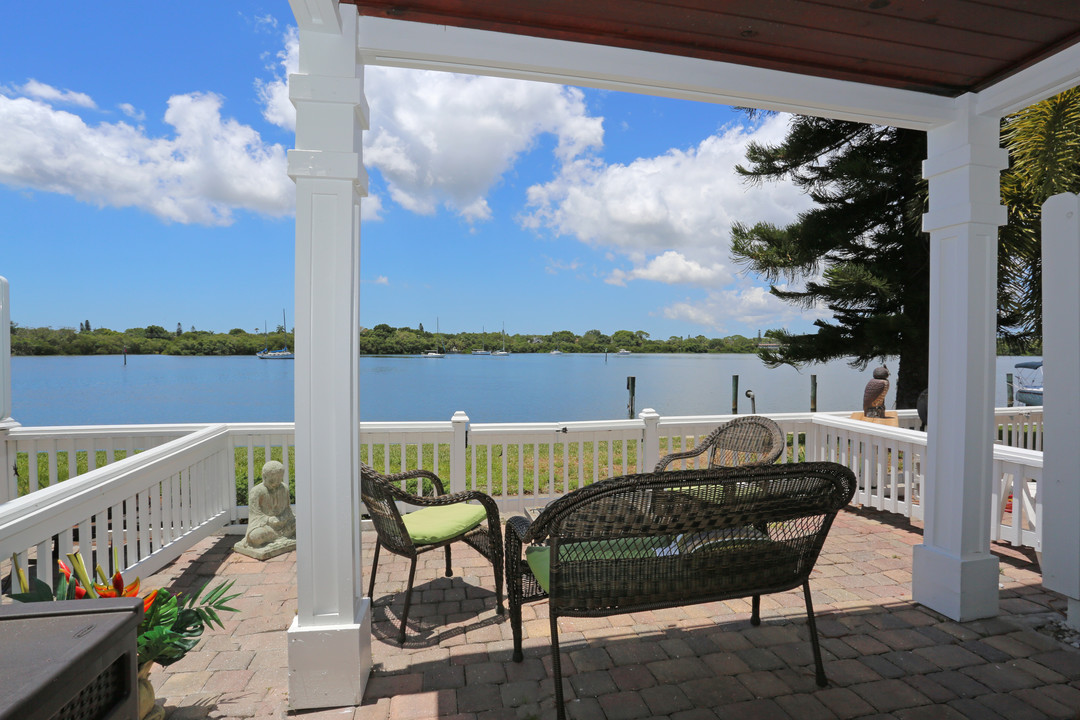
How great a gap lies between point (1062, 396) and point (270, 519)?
4.27 m

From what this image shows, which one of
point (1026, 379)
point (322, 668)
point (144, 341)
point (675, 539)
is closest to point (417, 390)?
point (144, 341)

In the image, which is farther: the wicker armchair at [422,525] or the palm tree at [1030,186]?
the palm tree at [1030,186]

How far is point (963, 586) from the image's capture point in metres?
2.47

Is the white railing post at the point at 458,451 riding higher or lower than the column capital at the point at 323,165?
lower

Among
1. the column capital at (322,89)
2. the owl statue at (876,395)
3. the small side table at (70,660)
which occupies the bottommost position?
the small side table at (70,660)

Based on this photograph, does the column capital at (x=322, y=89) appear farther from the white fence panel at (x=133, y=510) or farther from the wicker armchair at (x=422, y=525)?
the white fence panel at (x=133, y=510)

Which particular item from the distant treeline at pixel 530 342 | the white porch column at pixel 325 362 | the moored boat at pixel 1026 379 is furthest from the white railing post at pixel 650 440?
the distant treeline at pixel 530 342

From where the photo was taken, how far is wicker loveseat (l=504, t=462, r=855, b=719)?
5.61 feet

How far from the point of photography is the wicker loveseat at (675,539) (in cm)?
171

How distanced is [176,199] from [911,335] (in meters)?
36.7

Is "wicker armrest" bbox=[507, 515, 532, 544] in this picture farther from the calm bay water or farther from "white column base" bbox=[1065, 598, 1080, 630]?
the calm bay water

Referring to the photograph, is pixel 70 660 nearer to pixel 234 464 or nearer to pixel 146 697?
pixel 146 697

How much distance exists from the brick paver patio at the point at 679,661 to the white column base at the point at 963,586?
0.20 ft

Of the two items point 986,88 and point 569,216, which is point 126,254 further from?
point 986,88
